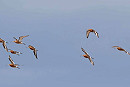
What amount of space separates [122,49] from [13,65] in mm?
25585

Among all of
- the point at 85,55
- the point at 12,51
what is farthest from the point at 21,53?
the point at 85,55

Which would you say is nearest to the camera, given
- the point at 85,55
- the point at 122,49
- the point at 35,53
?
the point at 122,49

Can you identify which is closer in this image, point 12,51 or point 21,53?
point 21,53

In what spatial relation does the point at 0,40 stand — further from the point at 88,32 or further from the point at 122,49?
the point at 122,49

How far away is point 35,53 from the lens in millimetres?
82250

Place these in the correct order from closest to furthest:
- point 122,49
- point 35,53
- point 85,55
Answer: point 122,49 → point 85,55 → point 35,53

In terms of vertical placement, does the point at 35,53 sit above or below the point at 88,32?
below

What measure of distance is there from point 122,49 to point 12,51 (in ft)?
81.4

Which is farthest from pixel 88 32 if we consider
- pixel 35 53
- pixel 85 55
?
pixel 35 53

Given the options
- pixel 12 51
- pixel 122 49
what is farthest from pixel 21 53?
pixel 122 49

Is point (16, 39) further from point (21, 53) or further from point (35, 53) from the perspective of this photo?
point (21, 53)

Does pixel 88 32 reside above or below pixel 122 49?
above

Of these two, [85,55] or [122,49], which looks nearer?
[122,49]

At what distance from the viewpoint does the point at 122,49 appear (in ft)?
226
